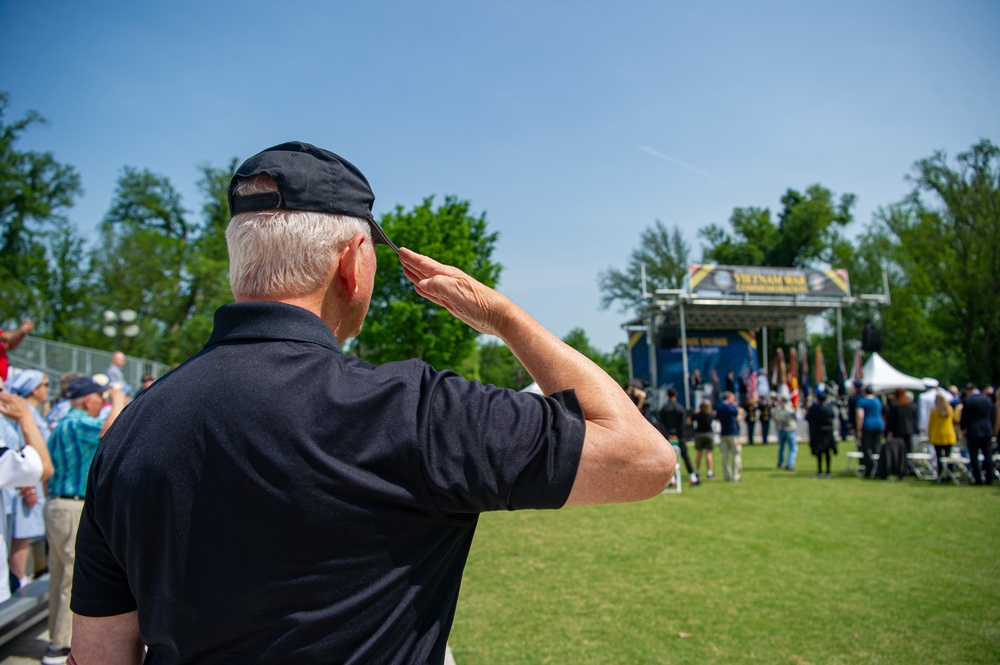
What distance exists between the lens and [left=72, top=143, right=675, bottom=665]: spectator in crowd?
3.83 ft

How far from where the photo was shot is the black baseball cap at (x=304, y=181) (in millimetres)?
1337

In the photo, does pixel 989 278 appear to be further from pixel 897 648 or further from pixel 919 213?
pixel 897 648

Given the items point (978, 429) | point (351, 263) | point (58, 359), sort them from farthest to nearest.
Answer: point (58, 359) → point (978, 429) → point (351, 263)

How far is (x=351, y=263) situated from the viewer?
1.41 meters

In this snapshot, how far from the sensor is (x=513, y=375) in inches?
2265

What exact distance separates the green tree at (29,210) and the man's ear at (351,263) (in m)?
38.6

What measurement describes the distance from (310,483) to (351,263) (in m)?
0.47

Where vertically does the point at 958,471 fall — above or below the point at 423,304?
below

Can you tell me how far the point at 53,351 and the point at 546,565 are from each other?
22.1 meters

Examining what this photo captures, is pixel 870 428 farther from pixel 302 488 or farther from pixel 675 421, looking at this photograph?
pixel 302 488

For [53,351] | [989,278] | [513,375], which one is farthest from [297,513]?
[513,375]

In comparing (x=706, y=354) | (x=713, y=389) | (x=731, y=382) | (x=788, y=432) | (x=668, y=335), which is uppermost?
(x=668, y=335)

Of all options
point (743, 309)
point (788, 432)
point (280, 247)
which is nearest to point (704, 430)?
point (788, 432)

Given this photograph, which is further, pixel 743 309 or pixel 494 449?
pixel 743 309
